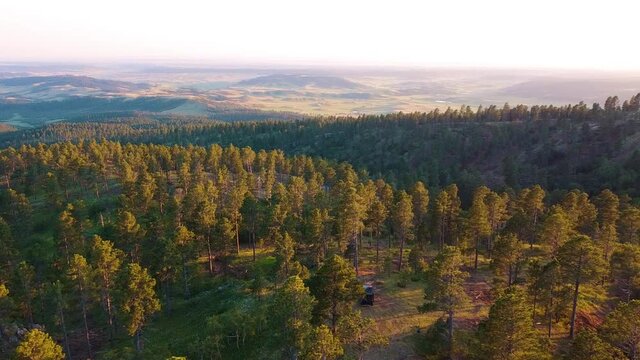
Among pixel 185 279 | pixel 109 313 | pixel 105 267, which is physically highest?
pixel 105 267

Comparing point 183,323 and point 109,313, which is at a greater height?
point 109,313

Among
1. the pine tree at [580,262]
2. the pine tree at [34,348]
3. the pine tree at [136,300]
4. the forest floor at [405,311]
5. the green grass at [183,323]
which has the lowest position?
the green grass at [183,323]

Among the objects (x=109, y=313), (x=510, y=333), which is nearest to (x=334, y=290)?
(x=510, y=333)

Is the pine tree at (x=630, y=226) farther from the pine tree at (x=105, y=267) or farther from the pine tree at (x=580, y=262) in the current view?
Result: the pine tree at (x=105, y=267)

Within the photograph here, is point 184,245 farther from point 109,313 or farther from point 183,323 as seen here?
point 109,313

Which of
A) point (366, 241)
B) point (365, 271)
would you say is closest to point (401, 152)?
point (366, 241)

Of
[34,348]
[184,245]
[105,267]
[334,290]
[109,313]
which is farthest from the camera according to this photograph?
[184,245]

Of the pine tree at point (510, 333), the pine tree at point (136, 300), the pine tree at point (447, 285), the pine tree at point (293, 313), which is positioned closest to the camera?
the pine tree at point (510, 333)

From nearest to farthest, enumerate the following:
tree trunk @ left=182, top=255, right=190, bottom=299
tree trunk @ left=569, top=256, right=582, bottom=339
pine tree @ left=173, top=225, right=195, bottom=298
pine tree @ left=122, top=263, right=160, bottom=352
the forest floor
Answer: the forest floor
tree trunk @ left=569, top=256, right=582, bottom=339
pine tree @ left=122, top=263, right=160, bottom=352
pine tree @ left=173, top=225, right=195, bottom=298
tree trunk @ left=182, top=255, right=190, bottom=299

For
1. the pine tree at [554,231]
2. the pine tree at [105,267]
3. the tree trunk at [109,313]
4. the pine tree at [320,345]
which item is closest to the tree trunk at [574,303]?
the pine tree at [554,231]

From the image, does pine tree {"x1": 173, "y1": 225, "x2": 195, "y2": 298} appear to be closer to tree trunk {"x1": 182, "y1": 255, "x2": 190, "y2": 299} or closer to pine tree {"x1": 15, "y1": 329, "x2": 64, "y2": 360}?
tree trunk {"x1": 182, "y1": 255, "x2": 190, "y2": 299}

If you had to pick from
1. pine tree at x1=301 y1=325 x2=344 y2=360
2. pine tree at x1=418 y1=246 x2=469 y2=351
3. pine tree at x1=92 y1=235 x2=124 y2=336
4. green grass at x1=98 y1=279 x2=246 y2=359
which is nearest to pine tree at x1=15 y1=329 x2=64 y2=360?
green grass at x1=98 y1=279 x2=246 y2=359

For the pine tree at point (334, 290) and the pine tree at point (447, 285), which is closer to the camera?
the pine tree at point (334, 290)
